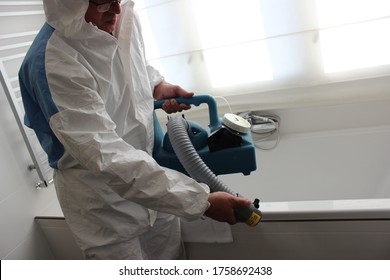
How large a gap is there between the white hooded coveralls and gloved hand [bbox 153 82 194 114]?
0.32 ft

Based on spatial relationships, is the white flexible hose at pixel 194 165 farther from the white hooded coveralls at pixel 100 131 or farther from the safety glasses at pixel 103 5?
the safety glasses at pixel 103 5

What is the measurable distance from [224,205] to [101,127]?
0.35 meters

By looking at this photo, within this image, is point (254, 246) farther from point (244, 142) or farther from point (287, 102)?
point (287, 102)

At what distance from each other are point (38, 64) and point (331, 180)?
133 cm

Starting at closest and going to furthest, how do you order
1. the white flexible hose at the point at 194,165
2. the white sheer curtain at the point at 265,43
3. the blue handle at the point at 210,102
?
the white flexible hose at the point at 194,165
the blue handle at the point at 210,102
the white sheer curtain at the point at 265,43

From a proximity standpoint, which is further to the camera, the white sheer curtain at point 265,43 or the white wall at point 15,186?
the white sheer curtain at point 265,43

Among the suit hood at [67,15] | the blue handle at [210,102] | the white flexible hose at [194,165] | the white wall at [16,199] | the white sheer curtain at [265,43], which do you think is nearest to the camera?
the suit hood at [67,15]

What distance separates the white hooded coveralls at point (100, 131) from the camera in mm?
704

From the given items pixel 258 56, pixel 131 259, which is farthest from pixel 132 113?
pixel 258 56

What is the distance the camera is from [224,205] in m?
0.74

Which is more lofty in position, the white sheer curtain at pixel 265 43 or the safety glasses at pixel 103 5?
the safety glasses at pixel 103 5

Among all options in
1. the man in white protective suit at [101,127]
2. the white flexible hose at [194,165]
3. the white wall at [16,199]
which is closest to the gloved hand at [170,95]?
the man in white protective suit at [101,127]


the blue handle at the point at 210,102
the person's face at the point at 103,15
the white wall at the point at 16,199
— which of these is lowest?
the white wall at the point at 16,199

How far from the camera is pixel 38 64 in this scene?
2.36 feet
